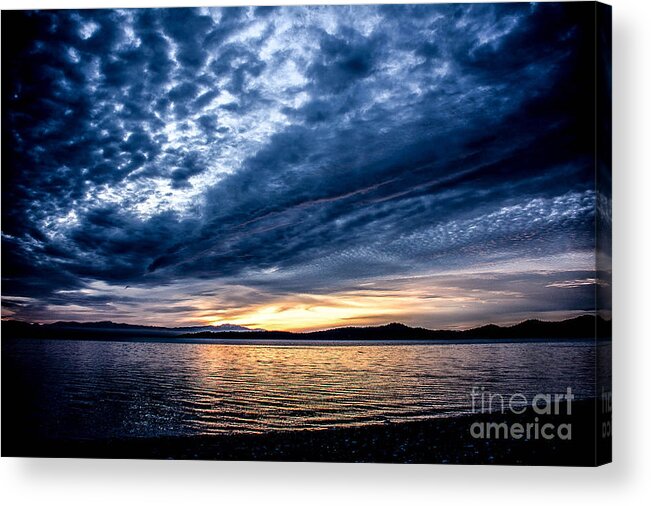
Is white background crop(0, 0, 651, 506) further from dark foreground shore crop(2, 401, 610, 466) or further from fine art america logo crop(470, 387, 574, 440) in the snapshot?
fine art america logo crop(470, 387, 574, 440)

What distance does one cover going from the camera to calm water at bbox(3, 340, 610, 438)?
29.5 ft

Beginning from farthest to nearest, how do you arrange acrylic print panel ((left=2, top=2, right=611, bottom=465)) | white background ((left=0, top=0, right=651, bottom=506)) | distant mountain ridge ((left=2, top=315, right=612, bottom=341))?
distant mountain ridge ((left=2, top=315, right=612, bottom=341)), acrylic print panel ((left=2, top=2, right=611, bottom=465)), white background ((left=0, top=0, right=651, bottom=506))

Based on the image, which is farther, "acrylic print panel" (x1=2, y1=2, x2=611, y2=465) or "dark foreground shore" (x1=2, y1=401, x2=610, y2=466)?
Answer: "acrylic print panel" (x1=2, y1=2, x2=611, y2=465)

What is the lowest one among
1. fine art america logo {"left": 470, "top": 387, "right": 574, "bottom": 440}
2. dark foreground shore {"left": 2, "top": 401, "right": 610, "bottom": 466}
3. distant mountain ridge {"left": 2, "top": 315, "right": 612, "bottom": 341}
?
dark foreground shore {"left": 2, "top": 401, "right": 610, "bottom": 466}

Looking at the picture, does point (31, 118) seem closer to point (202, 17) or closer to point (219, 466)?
point (202, 17)

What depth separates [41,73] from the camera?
9.44 metres

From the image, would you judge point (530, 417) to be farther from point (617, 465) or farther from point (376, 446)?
point (376, 446)

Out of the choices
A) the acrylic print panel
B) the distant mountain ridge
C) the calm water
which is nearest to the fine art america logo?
the acrylic print panel

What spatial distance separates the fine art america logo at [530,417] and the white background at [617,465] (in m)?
0.31

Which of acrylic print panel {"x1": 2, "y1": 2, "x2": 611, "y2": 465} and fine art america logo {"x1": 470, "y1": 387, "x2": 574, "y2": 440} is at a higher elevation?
acrylic print panel {"x1": 2, "y1": 2, "x2": 611, "y2": 465}

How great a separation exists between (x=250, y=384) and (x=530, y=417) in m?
2.63

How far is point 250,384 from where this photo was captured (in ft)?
30.2

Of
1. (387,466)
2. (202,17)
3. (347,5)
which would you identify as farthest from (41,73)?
(387,466)

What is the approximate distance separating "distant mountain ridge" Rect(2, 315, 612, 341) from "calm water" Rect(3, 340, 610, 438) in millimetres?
91
